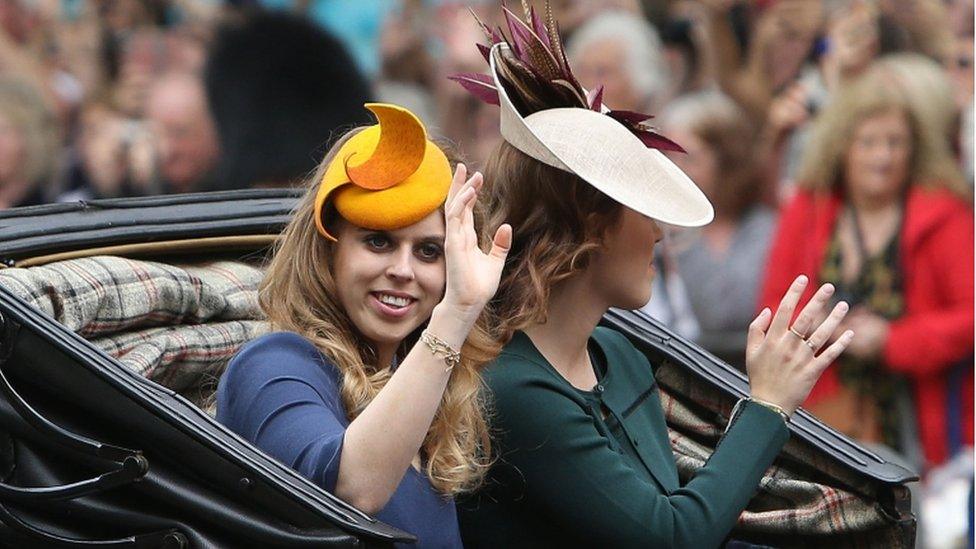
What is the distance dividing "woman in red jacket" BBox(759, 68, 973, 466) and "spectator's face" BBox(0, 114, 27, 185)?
2786mm

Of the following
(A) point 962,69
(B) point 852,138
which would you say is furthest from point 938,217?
(A) point 962,69

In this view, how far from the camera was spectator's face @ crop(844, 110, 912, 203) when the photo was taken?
20.9ft

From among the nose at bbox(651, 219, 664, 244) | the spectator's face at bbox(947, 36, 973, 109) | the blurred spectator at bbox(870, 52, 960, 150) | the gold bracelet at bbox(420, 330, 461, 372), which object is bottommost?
the gold bracelet at bbox(420, 330, 461, 372)

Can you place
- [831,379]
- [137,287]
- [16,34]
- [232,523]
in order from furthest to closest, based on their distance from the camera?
[16,34] → [831,379] → [137,287] → [232,523]

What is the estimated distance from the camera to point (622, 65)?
7.70 meters

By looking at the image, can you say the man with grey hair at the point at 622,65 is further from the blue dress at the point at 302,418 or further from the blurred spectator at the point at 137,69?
the blue dress at the point at 302,418

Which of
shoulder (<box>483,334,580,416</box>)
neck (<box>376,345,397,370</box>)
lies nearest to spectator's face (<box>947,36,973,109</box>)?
shoulder (<box>483,334,580,416</box>)

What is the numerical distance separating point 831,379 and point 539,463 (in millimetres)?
3501

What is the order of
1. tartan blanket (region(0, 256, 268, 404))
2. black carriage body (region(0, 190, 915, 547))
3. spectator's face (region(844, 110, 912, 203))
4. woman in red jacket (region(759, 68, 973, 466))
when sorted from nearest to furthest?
1. black carriage body (region(0, 190, 915, 547))
2. tartan blanket (region(0, 256, 268, 404))
3. woman in red jacket (region(759, 68, 973, 466))
4. spectator's face (region(844, 110, 912, 203))

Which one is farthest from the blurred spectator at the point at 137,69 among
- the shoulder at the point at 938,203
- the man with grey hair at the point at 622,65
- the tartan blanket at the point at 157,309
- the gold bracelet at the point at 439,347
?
the gold bracelet at the point at 439,347

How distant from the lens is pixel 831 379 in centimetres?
646

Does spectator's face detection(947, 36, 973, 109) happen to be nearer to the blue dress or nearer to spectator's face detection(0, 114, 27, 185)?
spectator's face detection(0, 114, 27, 185)

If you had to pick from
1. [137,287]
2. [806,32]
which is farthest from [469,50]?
[137,287]

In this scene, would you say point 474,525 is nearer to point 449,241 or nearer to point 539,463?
point 539,463
